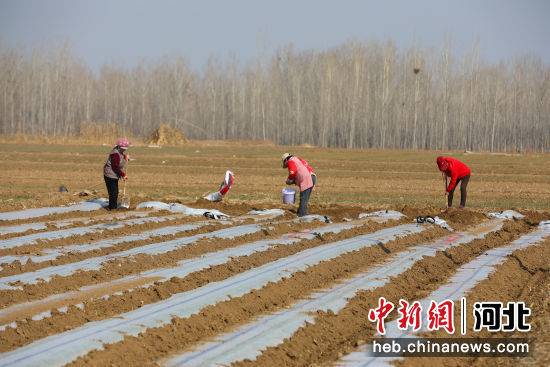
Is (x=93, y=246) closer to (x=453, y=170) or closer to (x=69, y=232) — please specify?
(x=69, y=232)

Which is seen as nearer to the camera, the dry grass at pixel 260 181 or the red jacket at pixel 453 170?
the red jacket at pixel 453 170

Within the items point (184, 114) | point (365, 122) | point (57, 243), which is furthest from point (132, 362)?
point (184, 114)

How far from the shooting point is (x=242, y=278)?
804 cm

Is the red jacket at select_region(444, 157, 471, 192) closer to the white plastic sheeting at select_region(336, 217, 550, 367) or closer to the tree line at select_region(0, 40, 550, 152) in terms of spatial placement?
the white plastic sheeting at select_region(336, 217, 550, 367)

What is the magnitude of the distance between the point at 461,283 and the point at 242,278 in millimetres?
2762

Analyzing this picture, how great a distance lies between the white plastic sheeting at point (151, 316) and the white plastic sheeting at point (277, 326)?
67 cm

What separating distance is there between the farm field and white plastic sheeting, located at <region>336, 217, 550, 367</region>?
2 centimetres

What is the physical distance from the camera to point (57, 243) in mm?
10414

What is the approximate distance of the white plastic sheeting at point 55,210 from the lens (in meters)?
13.3

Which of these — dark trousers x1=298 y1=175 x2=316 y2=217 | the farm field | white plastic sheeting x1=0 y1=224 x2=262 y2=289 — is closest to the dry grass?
the farm field

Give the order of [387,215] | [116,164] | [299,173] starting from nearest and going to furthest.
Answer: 1. [299,173]
2. [116,164]
3. [387,215]

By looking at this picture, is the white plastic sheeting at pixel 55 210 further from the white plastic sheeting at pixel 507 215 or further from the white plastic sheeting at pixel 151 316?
the white plastic sheeting at pixel 507 215

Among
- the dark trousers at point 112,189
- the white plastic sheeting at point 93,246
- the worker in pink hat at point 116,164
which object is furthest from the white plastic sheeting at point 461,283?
the dark trousers at point 112,189

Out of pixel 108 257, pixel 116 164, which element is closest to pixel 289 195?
pixel 116 164
